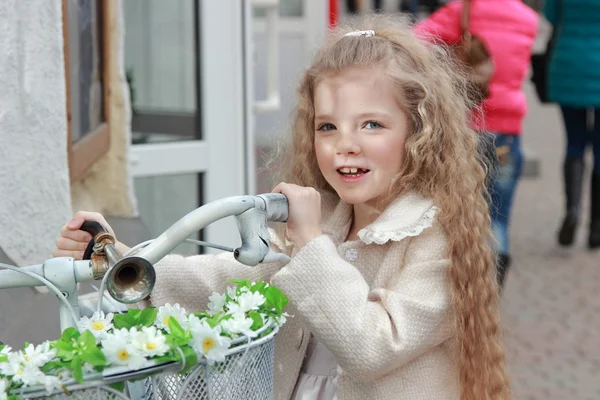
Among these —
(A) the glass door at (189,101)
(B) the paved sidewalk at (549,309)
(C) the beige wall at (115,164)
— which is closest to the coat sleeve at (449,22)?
(A) the glass door at (189,101)

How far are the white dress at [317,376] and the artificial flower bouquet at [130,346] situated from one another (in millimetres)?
674

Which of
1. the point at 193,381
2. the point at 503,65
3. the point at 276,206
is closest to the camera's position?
the point at 193,381

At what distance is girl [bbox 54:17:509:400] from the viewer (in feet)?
→ 6.74

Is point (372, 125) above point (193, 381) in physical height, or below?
above

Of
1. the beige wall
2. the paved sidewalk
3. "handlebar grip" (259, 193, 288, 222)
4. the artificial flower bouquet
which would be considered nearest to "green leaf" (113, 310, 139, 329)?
the artificial flower bouquet

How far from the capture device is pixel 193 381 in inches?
61.4

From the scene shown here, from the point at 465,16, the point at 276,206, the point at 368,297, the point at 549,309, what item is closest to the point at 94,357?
the point at 276,206

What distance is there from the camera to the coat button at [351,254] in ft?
7.65

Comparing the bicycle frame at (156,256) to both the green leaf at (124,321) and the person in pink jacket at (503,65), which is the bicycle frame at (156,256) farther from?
the person in pink jacket at (503,65)

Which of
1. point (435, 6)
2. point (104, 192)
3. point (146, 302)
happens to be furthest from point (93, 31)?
point (435, 6)

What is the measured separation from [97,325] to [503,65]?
424cm

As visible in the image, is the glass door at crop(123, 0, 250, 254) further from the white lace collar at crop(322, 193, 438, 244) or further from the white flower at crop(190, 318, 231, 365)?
the white flower at crop(190, 318, 231, 365)

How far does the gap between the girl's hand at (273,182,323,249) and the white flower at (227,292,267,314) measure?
346mm

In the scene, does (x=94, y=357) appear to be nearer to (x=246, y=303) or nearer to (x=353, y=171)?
(x=246, y=303)
